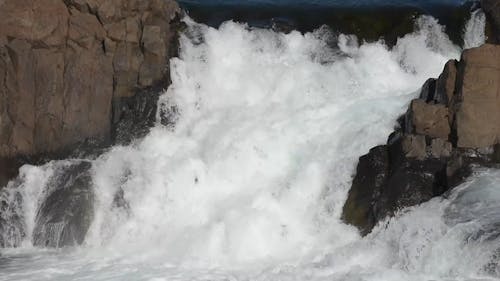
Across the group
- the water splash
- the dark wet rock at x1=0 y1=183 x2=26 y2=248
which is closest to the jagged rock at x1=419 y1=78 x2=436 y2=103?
the water splash

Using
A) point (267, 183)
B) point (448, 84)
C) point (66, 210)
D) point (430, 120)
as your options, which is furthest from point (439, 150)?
point (66, 210)

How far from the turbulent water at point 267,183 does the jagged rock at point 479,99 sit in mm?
1057

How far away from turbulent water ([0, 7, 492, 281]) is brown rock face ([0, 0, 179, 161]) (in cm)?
74

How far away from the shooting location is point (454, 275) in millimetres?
12555

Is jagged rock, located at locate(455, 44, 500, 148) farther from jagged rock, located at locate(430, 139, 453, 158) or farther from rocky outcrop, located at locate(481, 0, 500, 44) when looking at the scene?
rocky outcrop, located at locate(481, 0, 500, 44)

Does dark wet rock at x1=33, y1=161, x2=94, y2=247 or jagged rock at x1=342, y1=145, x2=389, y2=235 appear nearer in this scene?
jagged rock at x1=342, y1=145, x2=389, y2=235

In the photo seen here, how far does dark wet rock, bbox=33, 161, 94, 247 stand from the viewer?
639 inches

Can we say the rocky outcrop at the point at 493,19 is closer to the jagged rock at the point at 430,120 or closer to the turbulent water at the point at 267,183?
the turbulent water at the point at 267,183

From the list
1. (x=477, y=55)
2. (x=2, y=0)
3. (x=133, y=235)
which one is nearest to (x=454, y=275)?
(x=477, y=55)

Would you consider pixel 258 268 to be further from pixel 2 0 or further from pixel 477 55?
pixel 2 0

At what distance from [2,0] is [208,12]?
5.88 meters

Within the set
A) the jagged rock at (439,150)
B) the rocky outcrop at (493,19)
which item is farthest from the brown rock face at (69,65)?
the rocky outcrop at (493,19)

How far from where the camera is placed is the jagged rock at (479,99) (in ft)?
51.2

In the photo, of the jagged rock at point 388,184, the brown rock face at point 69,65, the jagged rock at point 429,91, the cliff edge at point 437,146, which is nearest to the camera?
the jagged rock at point 388,184
